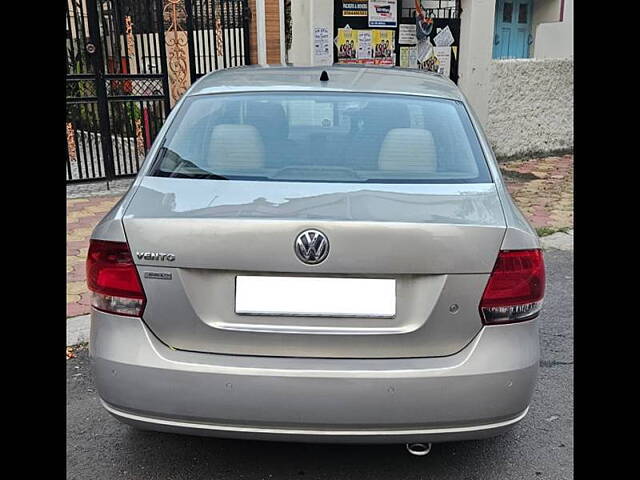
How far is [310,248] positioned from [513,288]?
72cm

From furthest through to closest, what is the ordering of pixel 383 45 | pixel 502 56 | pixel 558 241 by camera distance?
pixel 502 56, pixel 383 45, pixel 558 241

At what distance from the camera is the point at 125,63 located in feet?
23.6

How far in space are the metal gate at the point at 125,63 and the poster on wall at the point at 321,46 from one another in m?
0.94

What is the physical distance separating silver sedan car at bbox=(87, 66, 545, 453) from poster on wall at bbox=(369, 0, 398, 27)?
6.54 metres

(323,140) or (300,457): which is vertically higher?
(323,140)

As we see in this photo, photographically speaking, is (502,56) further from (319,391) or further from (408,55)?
(319,391)

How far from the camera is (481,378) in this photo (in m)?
1.99

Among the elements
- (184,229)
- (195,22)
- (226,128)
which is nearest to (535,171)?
(195,22)

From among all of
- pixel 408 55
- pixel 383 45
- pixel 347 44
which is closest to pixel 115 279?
pixel 347 44

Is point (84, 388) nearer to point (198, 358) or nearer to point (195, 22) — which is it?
point (198, 358)

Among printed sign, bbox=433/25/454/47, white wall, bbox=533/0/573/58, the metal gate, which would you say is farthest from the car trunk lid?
white wall, bbox=533/0/573/58

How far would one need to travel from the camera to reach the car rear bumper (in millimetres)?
1934

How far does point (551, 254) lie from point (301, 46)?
468 centimetres

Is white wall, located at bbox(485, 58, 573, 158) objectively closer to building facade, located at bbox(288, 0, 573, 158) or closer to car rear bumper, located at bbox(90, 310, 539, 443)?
building facade, located at bbox(288, 0, 573, 158)
